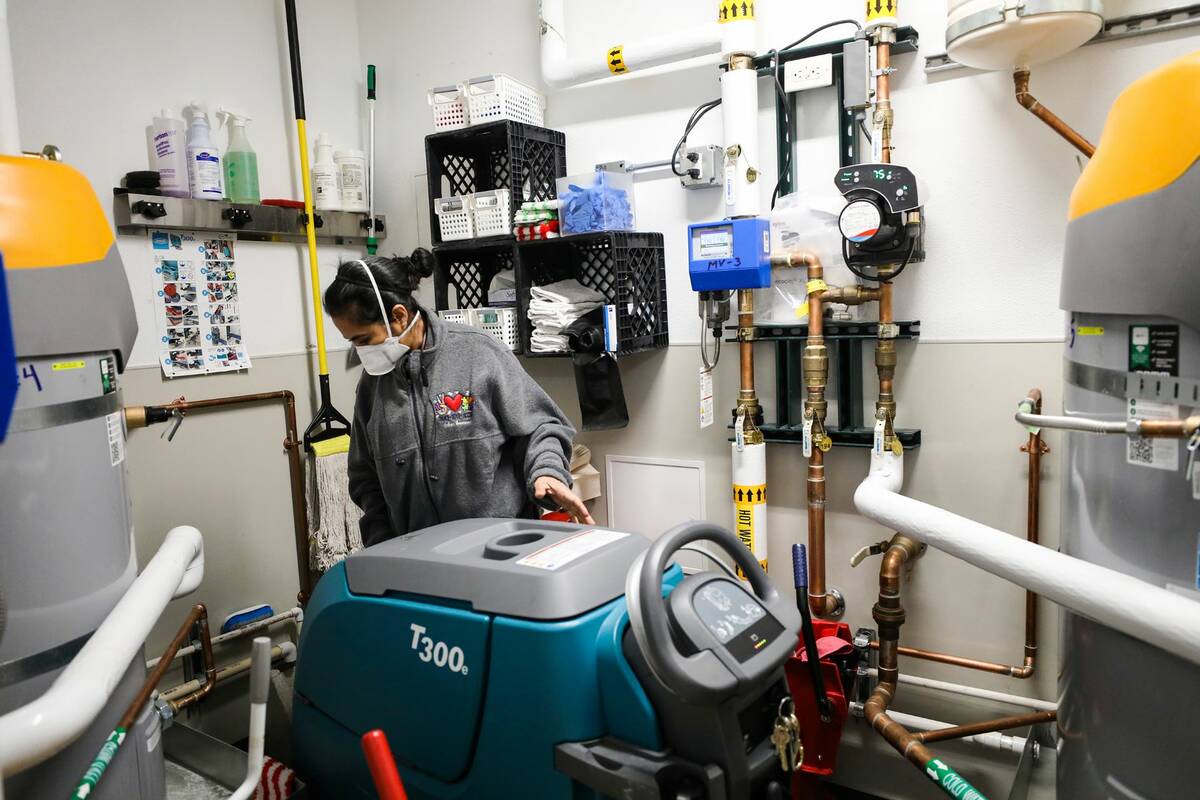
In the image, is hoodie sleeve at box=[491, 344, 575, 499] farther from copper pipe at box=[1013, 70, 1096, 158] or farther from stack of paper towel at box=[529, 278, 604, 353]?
copper pipe at box=[1013, 70, 1096, 158]

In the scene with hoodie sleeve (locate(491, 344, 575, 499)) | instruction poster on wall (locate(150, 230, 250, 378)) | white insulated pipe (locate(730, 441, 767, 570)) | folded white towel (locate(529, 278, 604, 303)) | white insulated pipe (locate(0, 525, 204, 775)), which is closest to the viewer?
white insulated pipe (locate(0, 525, 204, 775))

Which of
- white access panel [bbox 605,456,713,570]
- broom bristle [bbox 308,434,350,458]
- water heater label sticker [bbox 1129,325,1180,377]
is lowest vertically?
white access panel [bbox 605,456,713,570]

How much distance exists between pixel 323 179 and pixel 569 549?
2360 mm

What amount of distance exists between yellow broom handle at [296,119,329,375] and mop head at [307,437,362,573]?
1.06 ft

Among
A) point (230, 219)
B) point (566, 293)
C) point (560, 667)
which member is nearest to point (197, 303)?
point (230, 219)

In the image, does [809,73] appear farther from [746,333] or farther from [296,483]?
[296,483]

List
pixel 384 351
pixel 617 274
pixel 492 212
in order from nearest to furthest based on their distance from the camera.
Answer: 1. pixel 384 351
2. pixel 617 274
3. pixel 492 212

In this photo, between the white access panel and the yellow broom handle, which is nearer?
the white access panel

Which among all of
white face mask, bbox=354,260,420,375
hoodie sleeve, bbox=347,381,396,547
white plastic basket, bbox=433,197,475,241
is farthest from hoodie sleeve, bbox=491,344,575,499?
white plastic basket, bbox=433,197,475,241

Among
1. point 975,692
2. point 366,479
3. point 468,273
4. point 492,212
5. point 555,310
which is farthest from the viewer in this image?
point 468,273

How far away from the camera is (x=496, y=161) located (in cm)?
293

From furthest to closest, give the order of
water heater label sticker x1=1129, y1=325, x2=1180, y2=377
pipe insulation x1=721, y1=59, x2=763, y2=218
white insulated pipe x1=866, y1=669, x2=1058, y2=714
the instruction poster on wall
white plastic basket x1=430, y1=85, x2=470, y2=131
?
1. white plastic basket x1=430, y1=85, x2=470, y2=131
2. the instruction poster on wall
3. pipe insulation x1=721, y1=59, x2=763, y2=218
4. white insulated pipe x1=866, y1=669, x2=1058, y2=714
5. water heater label sticker x1=1129, y1=325, x2=1180, y2=377

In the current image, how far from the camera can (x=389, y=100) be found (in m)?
3.25

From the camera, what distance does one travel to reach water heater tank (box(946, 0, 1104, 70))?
5.70ft
